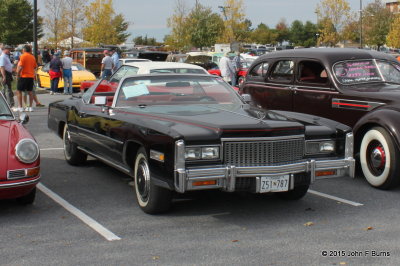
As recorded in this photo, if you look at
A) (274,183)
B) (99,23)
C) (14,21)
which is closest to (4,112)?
(274,183)

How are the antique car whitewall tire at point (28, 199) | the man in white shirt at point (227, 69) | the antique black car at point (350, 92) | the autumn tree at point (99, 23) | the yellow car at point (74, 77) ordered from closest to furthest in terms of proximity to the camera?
the antique car whitewall tire at point (28, 199), the antique black car at point (350, 92), the man in white shirt at point (227, 69), the yellow car at point (74, 77), the autumn tree at point (99, 23)

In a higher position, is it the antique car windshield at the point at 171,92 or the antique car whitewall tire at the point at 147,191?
the antique car windshield at the point at 171,92

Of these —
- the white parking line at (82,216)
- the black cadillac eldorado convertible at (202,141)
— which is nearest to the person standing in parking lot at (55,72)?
the black cadillac eldorado convertible at (202,141)

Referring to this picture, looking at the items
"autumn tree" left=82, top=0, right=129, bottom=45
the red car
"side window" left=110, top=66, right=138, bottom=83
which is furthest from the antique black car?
"autumn tree" left=82, top=0, right=129, bottom=45

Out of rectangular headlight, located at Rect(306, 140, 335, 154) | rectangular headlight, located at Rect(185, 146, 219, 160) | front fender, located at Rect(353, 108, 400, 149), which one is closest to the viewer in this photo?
rectangular headlight, located at Rect(185, 146, 219, 160)

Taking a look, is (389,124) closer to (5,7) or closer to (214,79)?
(214,79)

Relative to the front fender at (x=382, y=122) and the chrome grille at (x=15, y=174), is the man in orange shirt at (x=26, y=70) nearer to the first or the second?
the chrome grille at (x=15, y=174)

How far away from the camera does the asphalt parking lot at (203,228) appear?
484 centimetres

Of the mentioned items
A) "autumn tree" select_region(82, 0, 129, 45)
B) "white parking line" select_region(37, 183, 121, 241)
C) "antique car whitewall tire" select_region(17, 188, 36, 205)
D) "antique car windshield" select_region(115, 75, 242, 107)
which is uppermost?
Result: "autumn tree" select_region(82, 0, 129, 45)

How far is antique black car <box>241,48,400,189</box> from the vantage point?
24.3 feet

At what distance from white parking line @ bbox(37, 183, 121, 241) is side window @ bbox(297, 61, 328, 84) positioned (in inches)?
169

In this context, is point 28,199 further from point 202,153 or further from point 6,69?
point 6,69

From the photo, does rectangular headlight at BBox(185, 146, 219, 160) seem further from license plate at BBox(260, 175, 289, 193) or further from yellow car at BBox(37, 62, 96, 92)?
yellow car at BBox(37, 62, 96, 92)

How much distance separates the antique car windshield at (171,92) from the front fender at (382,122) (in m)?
1.73
